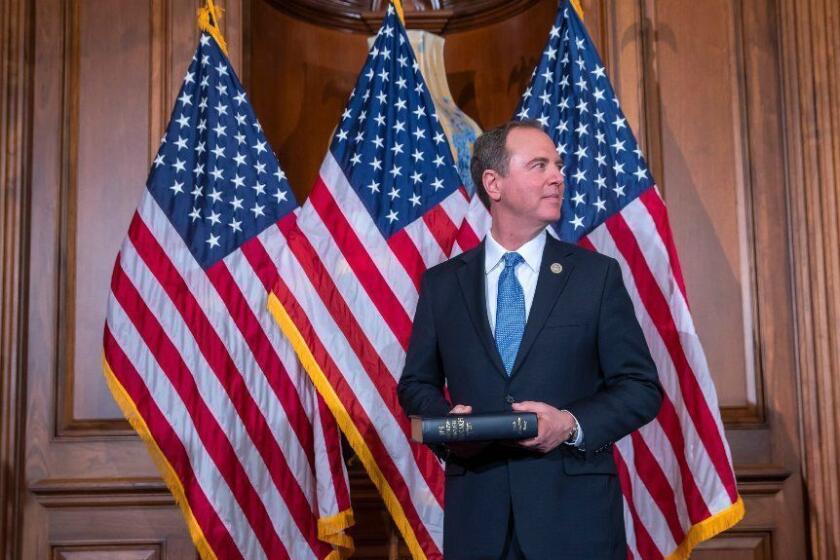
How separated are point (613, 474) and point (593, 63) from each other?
6.21 ft

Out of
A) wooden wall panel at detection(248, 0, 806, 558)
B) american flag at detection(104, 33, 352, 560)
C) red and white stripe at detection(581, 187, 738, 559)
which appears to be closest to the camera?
red and white stripe at detection(581, 187, 738, 559)

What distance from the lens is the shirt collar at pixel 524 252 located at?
248 cm

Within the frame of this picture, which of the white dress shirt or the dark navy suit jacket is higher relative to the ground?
the white dress shirt

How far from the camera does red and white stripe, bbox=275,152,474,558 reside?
341cm

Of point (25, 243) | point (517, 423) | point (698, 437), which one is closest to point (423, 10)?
point (25, 243)

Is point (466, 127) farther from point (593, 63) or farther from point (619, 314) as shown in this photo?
point (619, 314)

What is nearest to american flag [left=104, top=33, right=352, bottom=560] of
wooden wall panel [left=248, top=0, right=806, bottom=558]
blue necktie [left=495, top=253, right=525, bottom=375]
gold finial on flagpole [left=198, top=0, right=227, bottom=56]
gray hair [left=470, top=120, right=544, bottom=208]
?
gold finial on flagpole [left=198, top=0, right=227, bottom=56]

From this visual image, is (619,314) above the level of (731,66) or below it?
below

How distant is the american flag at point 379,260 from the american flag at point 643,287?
0.44 meters

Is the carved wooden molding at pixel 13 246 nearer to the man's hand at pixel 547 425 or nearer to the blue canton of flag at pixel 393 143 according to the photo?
the blue canton of flag at pixel 393 143

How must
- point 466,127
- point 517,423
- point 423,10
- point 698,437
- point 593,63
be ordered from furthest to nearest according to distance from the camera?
1. point 423,10
2. point 466,127
3. point 593,63
4. point 698,437
5. point 517,423

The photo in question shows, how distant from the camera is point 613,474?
228 centimetres

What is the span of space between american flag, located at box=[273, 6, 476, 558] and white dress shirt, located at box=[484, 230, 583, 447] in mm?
981

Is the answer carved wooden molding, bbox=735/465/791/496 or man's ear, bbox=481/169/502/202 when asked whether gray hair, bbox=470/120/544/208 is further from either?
carved wooden molding, bbox=735/465/791/496
